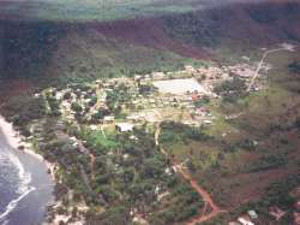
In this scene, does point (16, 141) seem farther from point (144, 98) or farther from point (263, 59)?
point (263, 59)

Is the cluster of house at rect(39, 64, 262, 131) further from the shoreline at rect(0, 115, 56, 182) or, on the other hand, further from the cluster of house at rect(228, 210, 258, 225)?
the cluster of house at rect(228, 210, 258, 225)

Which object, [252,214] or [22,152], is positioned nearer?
[252,214]

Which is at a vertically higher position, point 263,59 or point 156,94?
point 156,94

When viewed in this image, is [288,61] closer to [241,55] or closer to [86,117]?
[241,55]

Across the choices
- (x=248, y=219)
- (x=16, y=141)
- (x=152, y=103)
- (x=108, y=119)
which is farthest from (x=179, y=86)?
(x=248, y=219)

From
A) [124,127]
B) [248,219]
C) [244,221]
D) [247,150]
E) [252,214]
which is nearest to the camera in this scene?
[244,221]

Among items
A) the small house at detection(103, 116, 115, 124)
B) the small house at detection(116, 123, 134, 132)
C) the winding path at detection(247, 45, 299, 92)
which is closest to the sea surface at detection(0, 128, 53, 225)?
the small house at detection(116, 123, 134, 132)
